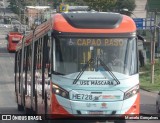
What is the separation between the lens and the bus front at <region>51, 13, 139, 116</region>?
15969 millimetres

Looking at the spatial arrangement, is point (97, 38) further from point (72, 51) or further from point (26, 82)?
point (26, 82)

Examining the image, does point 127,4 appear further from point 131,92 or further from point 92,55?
point 131,92

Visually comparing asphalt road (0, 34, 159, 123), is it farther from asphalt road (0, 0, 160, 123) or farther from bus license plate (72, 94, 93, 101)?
bus license plate (72, 94, 93, 101)

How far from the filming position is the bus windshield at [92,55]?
16.3 m

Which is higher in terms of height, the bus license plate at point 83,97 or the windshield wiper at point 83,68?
the windshield wiper at point 83,68

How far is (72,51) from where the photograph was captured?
53.9ft

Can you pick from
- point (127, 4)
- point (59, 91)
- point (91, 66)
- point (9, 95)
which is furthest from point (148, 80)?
point (127, 4)

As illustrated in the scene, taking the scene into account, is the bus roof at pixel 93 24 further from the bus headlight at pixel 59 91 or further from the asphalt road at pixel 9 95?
the asphalt road at pixel 9 95

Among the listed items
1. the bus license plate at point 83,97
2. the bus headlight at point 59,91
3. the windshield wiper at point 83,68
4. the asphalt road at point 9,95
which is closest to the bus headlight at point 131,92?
the bus license plate at point 83,97

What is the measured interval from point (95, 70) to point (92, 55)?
42 cm

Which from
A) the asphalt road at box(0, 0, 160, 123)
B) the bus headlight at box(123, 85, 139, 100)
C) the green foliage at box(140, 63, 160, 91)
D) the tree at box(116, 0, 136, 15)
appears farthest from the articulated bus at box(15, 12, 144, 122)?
the tree at box(116, 0, 136, 15)

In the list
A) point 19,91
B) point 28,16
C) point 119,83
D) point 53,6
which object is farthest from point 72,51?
point 53,6

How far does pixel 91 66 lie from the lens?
16266 millimetres

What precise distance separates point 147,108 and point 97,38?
14.1 meters
